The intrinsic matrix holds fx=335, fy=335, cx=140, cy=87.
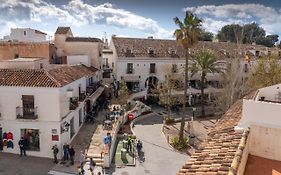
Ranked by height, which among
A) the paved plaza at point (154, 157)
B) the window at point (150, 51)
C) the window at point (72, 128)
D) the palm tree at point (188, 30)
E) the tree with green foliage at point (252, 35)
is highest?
the tree with green foliage at point (252, 35)

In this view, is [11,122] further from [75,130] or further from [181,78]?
[181,78]

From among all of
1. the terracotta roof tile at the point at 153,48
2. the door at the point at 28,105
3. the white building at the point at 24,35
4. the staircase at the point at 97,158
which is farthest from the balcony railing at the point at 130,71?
the door at the point at 28,105

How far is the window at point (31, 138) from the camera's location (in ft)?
92.1

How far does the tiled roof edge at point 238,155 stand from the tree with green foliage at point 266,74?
101 feet

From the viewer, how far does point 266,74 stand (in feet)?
135

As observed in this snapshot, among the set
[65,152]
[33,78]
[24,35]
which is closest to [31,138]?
[65,152]

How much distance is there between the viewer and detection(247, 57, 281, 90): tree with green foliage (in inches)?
1572

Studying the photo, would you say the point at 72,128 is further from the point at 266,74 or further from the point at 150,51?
the point at 266,74

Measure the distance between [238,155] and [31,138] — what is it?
22402mm

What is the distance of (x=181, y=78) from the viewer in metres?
48.8

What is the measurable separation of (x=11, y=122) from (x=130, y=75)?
1008 inches

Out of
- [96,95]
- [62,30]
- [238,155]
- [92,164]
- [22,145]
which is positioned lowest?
[92,164]

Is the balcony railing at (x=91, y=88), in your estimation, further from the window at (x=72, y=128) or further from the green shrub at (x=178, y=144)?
the green shrub at (x=178, y=144)

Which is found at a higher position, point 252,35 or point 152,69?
point 252,35
